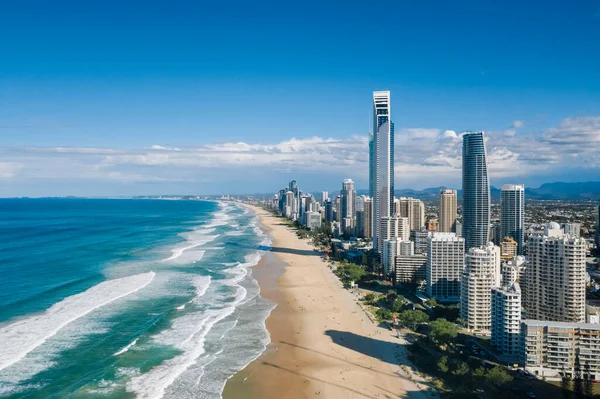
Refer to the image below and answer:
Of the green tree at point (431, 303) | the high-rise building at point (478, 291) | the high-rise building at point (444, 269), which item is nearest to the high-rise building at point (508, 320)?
the high-rise building at point (478, 291)

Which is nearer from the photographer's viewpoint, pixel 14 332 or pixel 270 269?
pixel 14 332

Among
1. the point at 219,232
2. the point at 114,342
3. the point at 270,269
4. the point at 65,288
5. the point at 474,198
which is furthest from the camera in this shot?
the point at 219,232

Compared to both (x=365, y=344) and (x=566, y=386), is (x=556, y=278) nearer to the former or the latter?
(x=566, y=386)

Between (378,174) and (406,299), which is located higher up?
(378,174)

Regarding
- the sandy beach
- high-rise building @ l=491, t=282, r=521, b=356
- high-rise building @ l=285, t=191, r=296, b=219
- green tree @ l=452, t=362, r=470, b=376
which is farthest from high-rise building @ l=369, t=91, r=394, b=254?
high-rise building @ l=285, t=191, r=296, b=219

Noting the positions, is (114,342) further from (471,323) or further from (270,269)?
(270,269)

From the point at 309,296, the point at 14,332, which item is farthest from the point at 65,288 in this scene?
the point at 309,296

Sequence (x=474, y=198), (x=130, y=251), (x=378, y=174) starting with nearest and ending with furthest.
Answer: (x=130, y=251) → (x=474, y=198) → (x=378, y=174)

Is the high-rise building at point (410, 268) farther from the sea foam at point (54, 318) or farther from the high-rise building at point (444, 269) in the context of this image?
the sea foam at point (54, 318)
